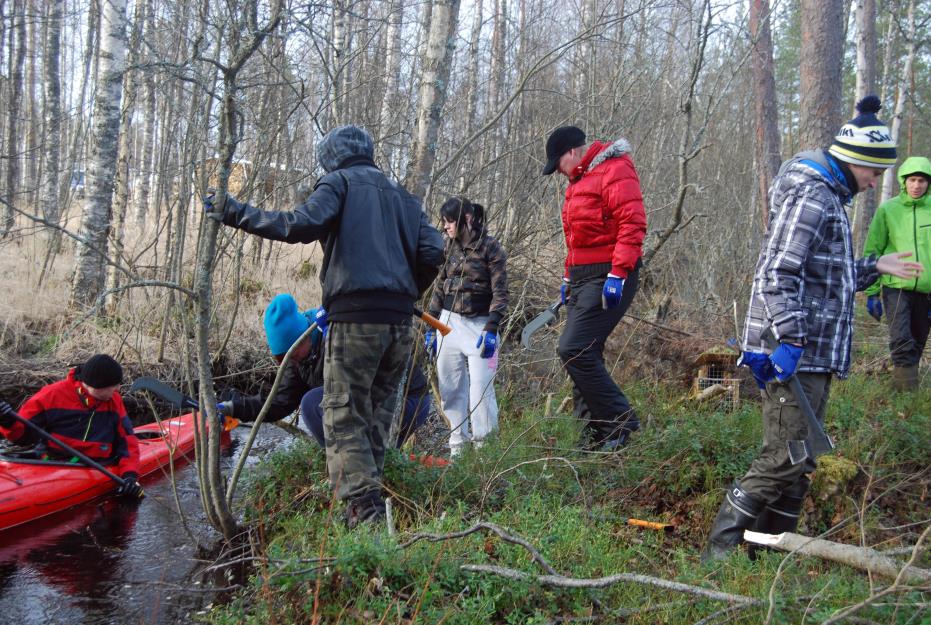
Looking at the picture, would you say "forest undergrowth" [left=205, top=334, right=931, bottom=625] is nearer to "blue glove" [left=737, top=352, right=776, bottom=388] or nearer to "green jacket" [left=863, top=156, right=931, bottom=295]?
"blue glove" [left=737, top=352, right=776, bottom=388]

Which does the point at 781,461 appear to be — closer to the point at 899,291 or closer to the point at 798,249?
the point at 798,249

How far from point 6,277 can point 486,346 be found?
27.1 feet

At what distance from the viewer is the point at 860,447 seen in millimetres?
4695

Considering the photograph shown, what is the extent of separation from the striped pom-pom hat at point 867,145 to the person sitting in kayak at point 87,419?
16.3ft

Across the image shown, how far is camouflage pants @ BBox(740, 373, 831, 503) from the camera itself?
3254 millimetres

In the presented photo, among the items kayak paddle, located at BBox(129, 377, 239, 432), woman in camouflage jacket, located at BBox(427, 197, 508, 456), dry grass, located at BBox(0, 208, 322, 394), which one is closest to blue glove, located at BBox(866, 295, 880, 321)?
woman in camouflage jacket, located at BBox(427, 197, 508, 456)

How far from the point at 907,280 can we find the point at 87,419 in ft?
20.5

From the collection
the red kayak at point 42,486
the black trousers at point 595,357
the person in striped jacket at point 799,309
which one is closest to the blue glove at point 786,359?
the person in striped jacket at point 799,309

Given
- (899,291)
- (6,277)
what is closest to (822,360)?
(899,291)

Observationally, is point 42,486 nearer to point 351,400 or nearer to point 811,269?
point 351,400

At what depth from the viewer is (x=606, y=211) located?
4.66 meters

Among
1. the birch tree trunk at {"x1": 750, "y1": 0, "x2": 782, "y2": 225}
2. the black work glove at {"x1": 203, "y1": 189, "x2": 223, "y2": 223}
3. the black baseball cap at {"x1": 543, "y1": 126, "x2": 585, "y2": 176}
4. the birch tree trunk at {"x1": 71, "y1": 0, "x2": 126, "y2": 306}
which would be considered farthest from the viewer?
the birch tree trunk at {"x1": 750, "y1": 0, "x2": 782, "y2": 225}

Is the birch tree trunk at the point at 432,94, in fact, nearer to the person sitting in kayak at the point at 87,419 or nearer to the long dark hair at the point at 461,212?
the long dark hair at the point at 461,212

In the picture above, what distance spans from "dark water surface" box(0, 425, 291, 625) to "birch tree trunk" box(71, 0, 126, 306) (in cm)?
427
